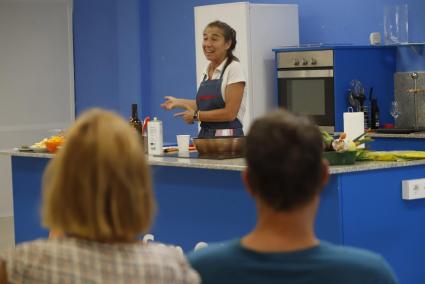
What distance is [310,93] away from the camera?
713 centimetres

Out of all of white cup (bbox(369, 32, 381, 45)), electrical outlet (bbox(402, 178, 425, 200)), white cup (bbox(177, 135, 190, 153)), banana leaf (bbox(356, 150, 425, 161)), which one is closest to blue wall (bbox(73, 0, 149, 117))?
white cup (bbox(369, 32, 381, 45))

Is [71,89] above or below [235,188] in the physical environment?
above

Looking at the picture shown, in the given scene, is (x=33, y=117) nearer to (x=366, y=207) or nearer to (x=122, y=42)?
(x=122, y=42)

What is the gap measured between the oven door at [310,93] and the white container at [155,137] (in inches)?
81.9

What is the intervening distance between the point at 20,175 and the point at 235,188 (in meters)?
2.17

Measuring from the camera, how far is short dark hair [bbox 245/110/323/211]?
1719 millimetres

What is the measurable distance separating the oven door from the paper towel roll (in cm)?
248

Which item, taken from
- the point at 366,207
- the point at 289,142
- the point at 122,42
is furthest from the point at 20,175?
the point at 289,142

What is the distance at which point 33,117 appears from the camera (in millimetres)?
9789

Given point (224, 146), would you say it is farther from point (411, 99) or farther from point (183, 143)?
point (411, 99)

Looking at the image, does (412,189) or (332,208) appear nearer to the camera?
(332,208)

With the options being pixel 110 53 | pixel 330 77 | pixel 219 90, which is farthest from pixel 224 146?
pixel 110 53

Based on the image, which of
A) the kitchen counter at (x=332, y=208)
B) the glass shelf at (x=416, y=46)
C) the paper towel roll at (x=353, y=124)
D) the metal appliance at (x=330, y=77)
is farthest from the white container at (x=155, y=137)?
the glass shelf at (x=416, y=46)

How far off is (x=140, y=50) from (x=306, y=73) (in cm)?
267
